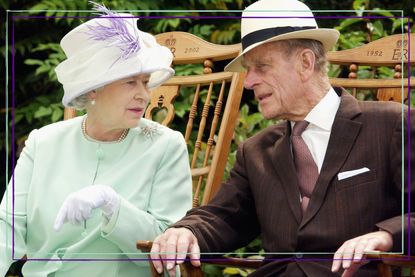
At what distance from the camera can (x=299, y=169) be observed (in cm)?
438

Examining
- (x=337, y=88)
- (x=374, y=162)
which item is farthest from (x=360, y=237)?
(x=337, y=88)

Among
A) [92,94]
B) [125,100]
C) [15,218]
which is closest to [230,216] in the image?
[125,100]

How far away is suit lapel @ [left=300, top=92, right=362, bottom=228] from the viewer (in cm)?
423

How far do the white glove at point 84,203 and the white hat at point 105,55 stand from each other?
401 millimetres

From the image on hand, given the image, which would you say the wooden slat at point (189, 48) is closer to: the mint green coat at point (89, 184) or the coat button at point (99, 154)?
the mint green coat at point (89, 184)

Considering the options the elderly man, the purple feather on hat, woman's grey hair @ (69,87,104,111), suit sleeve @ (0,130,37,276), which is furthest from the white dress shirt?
suit sleeve @ (0,130,37,276)

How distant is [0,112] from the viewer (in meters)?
7.06

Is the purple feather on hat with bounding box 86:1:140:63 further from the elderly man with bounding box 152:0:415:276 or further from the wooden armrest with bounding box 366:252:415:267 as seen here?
the wooden armrest with bounding box 366:252:415:267

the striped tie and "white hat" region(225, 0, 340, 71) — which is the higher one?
"white hat" region(225, 0, 340, 71)

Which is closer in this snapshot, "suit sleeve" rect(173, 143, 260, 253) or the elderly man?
the elderly man

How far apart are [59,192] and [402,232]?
1254mm

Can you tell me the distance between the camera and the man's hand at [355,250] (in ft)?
12.5

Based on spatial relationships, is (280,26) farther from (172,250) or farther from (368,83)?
(172,250)

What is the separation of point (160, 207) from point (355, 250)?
889 millimetres
